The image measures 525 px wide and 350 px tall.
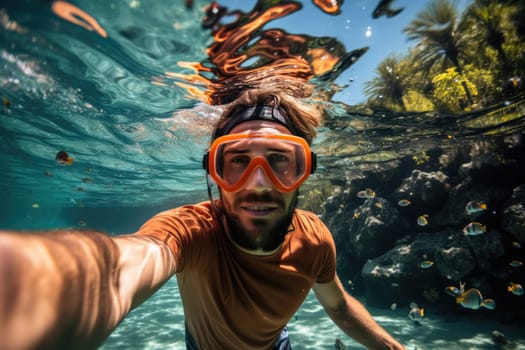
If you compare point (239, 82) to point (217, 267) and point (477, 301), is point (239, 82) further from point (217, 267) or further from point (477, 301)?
point (477, 301)

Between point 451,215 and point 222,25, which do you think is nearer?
point 222,25

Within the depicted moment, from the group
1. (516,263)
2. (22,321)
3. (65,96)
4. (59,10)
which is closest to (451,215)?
(516,263)

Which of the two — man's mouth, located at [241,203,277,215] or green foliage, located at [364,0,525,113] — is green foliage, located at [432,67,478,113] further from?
man's mouth, located at [241,203,277,215]

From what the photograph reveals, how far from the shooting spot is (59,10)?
527 cm

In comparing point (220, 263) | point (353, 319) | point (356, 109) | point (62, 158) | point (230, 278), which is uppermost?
point (356, 109)

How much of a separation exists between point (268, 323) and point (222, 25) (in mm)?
5753

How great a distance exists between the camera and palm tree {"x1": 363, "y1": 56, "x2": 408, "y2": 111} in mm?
A: 8016

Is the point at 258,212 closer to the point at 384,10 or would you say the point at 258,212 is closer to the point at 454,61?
the point at 384,10

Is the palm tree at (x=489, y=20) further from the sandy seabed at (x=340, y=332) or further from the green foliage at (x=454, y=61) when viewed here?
the sandy seabed at (x=340, y=332)

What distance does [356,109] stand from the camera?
33.6 ft

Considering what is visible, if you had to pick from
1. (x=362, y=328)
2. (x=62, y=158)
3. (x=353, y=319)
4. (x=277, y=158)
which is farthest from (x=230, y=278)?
(x=62, y=158)

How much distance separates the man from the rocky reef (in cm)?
701

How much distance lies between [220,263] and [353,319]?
2302 millimetres

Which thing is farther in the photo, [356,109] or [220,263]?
[356,109]
